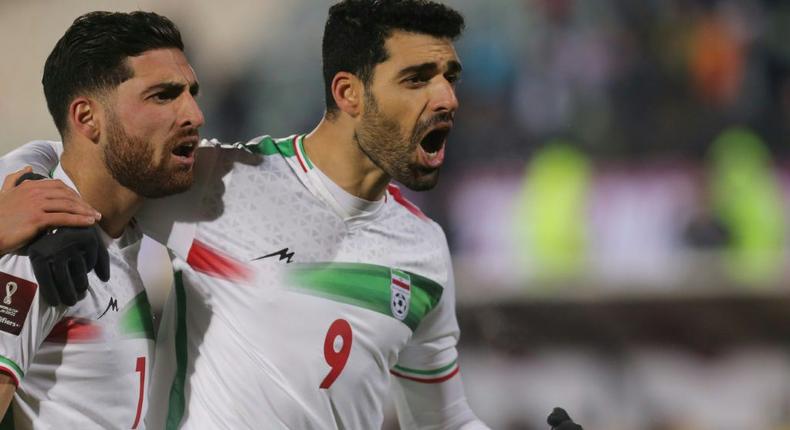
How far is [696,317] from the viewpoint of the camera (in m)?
6.65

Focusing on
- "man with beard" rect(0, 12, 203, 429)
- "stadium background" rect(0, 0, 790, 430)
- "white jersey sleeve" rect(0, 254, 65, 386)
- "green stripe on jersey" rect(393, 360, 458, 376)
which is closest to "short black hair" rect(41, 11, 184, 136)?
"man with beard" rect(0, 12, 203, 429)

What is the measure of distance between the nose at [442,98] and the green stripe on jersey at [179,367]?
796 millimetres

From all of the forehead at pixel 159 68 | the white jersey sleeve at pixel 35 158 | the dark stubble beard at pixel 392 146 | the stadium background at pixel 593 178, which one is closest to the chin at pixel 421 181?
the dark stubble beard at pixel 392 146

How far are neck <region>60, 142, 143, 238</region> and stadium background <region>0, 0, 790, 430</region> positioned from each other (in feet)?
12.0

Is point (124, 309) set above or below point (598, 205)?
above

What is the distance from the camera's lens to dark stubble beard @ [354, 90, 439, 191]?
3078mm

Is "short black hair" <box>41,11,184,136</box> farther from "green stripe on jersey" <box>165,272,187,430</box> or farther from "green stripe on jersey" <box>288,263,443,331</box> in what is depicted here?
"green stripe on jersey" <box>288,263,443,331</box>

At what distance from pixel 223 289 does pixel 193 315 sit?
0.11m

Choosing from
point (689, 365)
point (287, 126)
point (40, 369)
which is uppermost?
point (40, 369)

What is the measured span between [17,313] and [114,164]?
48 cm

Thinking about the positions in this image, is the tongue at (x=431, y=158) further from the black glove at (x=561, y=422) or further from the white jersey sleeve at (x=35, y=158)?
the white jersey sleeve at (x=35, y=158)

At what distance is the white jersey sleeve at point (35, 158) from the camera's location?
274 cm

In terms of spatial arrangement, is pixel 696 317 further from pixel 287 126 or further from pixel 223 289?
pixel 223 289

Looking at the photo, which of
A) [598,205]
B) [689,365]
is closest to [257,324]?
[689,365]
